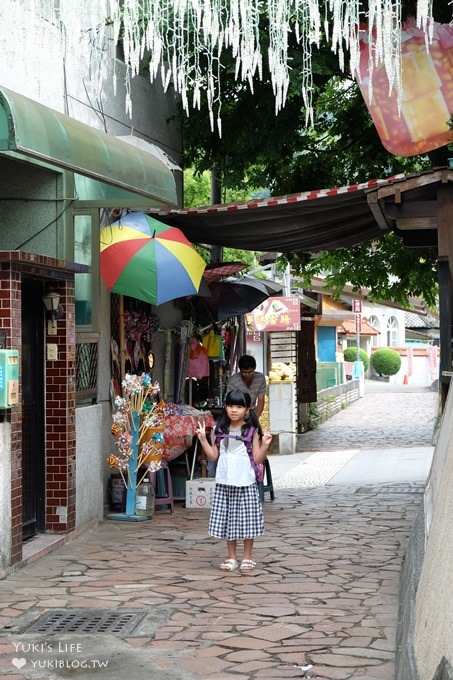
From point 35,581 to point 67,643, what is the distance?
195 centimetres

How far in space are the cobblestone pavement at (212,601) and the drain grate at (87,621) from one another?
0.19 ft

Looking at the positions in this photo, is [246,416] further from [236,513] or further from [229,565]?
[229,565]

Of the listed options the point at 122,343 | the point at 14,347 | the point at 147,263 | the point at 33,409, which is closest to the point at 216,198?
the point at 122,343

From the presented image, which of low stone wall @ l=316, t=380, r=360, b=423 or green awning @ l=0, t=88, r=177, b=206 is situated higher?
green awning @ l=0, t=88, r=177, b=206

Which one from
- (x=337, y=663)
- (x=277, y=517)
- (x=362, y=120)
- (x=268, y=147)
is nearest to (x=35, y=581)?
(x=337, y=663)

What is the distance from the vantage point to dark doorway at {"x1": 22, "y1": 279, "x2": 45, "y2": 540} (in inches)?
385

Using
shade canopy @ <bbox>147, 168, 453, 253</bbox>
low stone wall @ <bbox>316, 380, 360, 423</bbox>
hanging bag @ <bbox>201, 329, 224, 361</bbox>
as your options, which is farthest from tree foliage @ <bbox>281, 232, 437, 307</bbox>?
low stone wall @ <bbox>316, 380, 360, 423</bbox>

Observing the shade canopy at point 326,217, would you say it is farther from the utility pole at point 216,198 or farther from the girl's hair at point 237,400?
the utility pole at point 216,198

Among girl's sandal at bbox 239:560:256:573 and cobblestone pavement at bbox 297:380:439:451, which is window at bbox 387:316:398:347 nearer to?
cobblestone pavement at bbox 297:380:439:451

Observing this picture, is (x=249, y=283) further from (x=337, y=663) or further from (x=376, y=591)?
(x=337, y=663)

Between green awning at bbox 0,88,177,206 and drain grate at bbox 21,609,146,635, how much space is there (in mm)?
3346

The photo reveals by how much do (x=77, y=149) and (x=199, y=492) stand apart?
5388mm

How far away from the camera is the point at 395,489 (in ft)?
46.2

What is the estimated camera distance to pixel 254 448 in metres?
8.88
